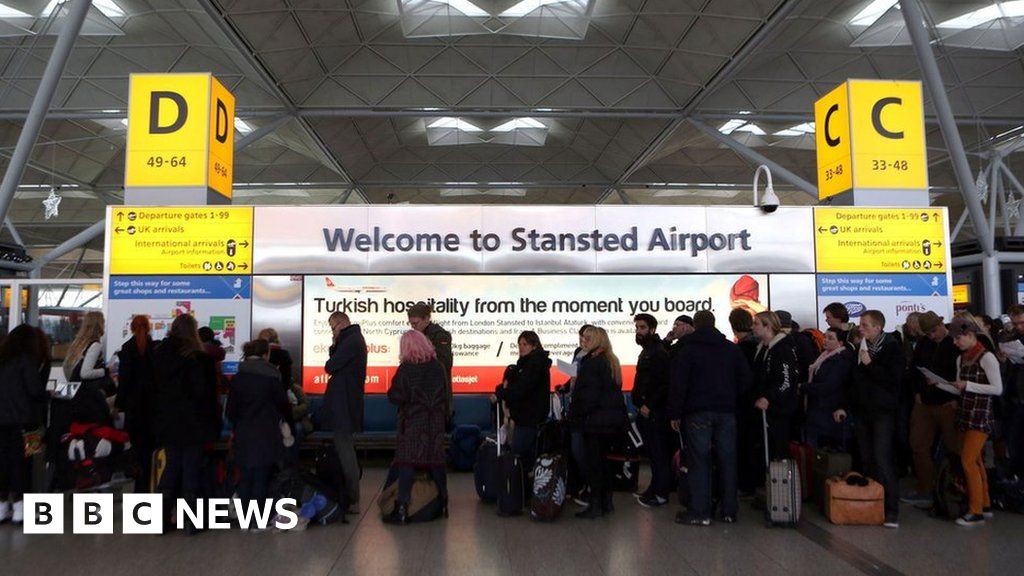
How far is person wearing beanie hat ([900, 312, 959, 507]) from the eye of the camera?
5.71m

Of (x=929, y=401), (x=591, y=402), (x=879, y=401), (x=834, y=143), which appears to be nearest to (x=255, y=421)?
(x=591, y=402)

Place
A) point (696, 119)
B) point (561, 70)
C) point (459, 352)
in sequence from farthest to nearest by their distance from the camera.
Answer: point (696, 119)
point (561, 70)
point (459, 352)

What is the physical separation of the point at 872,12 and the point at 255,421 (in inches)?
623

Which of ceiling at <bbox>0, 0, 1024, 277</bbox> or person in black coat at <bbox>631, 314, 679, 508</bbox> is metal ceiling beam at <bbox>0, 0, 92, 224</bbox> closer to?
ceiling at <bbox>0, 0, 1024, 277</bbox>

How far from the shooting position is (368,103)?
19.4 metres

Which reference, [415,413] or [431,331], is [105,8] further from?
[415,413]

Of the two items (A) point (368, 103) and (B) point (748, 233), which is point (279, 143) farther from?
(B) point (748, 233)

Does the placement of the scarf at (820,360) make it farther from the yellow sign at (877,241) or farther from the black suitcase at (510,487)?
the yellow sign at (877,241)

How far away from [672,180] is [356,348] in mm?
25692

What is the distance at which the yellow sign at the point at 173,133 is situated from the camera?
8.52 meters

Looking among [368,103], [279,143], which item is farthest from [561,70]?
[279,143]

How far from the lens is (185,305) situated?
811 centimetres

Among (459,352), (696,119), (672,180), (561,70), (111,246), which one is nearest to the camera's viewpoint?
(111,246)

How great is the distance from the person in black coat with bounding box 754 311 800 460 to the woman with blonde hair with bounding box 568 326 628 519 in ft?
3.57
